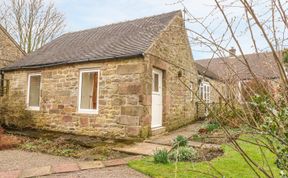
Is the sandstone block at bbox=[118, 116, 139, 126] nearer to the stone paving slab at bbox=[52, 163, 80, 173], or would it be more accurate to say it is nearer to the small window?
the stone paving slab at bbox=[52, 163, 80, 173]

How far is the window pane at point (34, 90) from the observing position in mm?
12049

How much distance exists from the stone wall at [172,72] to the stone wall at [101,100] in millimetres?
473

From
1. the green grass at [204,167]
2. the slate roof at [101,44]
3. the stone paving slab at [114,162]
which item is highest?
the slate roof at [101,44]

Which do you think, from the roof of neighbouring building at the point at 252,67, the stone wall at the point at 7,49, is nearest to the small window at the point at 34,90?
the stone wall at the point at 7,49

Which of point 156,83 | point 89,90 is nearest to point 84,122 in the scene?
point 89,90

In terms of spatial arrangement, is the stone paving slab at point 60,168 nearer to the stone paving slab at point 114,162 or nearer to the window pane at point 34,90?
the stone paving slab at point 114,162

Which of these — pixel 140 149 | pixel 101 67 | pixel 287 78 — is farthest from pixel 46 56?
pixel 287 78

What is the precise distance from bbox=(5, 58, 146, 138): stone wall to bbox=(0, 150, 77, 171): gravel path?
266cm

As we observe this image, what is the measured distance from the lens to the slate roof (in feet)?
30.4

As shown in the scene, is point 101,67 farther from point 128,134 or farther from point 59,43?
point 59,43

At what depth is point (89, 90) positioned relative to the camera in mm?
10367

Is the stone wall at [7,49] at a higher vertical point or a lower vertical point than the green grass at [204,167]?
higher

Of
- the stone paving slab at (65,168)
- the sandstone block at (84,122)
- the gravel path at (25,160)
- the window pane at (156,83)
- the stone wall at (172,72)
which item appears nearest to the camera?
the stone paving slab at (65,168)

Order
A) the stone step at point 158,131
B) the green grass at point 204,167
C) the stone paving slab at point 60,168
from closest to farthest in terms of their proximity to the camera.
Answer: the green grass at point 204,167 → the stone paving slab at point 60,168 → the stone step at point 158,131
